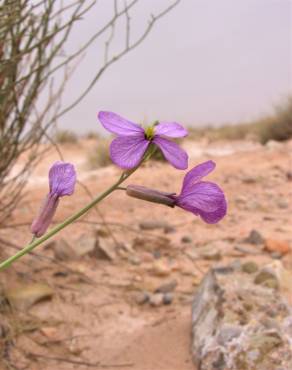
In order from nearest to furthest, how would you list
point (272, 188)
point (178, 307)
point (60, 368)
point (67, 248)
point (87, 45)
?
point (60, 368) < point (87, 45) < point (178, 307) < point (67, 248) < point (272, 188)

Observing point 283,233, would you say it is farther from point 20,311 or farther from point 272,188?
point 20,311

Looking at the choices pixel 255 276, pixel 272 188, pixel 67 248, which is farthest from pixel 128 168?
pixel 272 188

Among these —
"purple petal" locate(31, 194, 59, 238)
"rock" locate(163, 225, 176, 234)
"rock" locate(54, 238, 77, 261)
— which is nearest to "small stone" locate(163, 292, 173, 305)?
"rock" locate(54, 238, 77, 261)

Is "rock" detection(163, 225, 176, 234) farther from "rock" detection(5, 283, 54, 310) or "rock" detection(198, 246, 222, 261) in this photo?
"rock" detection(5, 283, 54, 310)

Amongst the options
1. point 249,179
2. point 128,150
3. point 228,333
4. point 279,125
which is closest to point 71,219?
point 128,150

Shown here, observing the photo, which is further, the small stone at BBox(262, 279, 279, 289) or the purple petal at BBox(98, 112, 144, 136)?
the small stone at BBox(262, 279, 279, 289)
